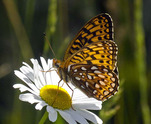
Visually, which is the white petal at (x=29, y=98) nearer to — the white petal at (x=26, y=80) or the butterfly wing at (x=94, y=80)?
the white petal at (x=26, y=80)

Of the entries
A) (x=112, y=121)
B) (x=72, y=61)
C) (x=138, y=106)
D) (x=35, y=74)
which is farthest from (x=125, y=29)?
(x=35, y=74)

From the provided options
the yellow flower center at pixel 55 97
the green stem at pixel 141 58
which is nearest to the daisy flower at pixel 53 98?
the yellow flower center at pixel 55 97

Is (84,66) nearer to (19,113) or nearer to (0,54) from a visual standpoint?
(19,113)

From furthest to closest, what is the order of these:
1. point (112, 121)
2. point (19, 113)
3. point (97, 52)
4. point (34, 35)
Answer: point (34, 35) → point (112, 121) → point (19, 113) → point (97, 52)

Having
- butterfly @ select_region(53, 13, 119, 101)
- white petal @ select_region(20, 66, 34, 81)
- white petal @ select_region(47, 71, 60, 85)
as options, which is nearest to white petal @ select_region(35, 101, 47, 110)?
white petal @ select_region(20, 66, 34, 81)

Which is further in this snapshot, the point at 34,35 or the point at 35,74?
the point at 34,35

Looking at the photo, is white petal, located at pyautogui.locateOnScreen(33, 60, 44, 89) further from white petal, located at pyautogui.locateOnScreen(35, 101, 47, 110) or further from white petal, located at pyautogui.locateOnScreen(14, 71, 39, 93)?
white petal, located at pyautogui.locateOnScreen(35, 101, 47, 110)
